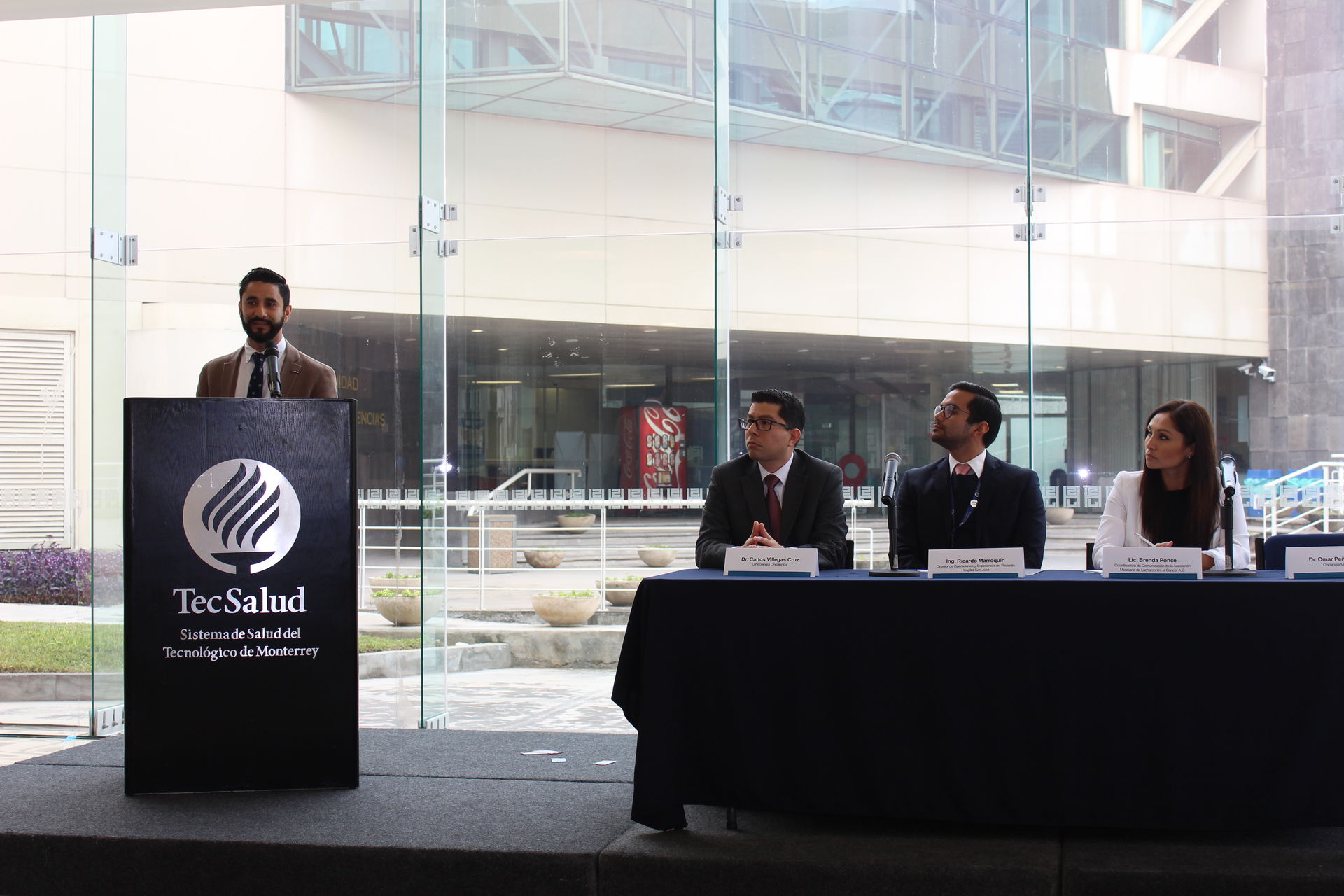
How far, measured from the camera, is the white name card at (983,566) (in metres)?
2.50

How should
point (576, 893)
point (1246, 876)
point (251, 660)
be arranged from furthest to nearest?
point (251, 660), point (576, 893), point (1246, 876)

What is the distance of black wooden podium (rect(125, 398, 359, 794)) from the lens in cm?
286

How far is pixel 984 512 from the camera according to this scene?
3.39m

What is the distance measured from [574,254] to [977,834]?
132 inches

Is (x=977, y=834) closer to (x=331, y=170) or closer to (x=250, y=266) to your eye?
(x=250, y=266)

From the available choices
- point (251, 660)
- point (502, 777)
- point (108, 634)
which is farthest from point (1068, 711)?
point (108, 634)

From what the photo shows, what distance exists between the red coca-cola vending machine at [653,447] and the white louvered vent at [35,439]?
8.99 ft

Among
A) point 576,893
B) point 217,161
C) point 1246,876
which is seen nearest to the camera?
point 1246,876

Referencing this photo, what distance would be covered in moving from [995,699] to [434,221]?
9.96 ft

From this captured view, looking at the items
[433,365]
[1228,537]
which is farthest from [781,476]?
[433,365]

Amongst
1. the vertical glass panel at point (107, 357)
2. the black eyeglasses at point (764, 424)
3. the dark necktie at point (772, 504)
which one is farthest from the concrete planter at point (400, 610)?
the black eyeglasses at point (764, 424)

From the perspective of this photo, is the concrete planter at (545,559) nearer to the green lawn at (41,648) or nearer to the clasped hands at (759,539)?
the green lawn at (41,648)

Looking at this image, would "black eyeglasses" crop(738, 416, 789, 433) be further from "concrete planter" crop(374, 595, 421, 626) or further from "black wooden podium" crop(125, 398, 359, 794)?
"concrete planter" crop(374, 595, 421, 626)

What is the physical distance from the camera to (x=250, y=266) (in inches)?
187
